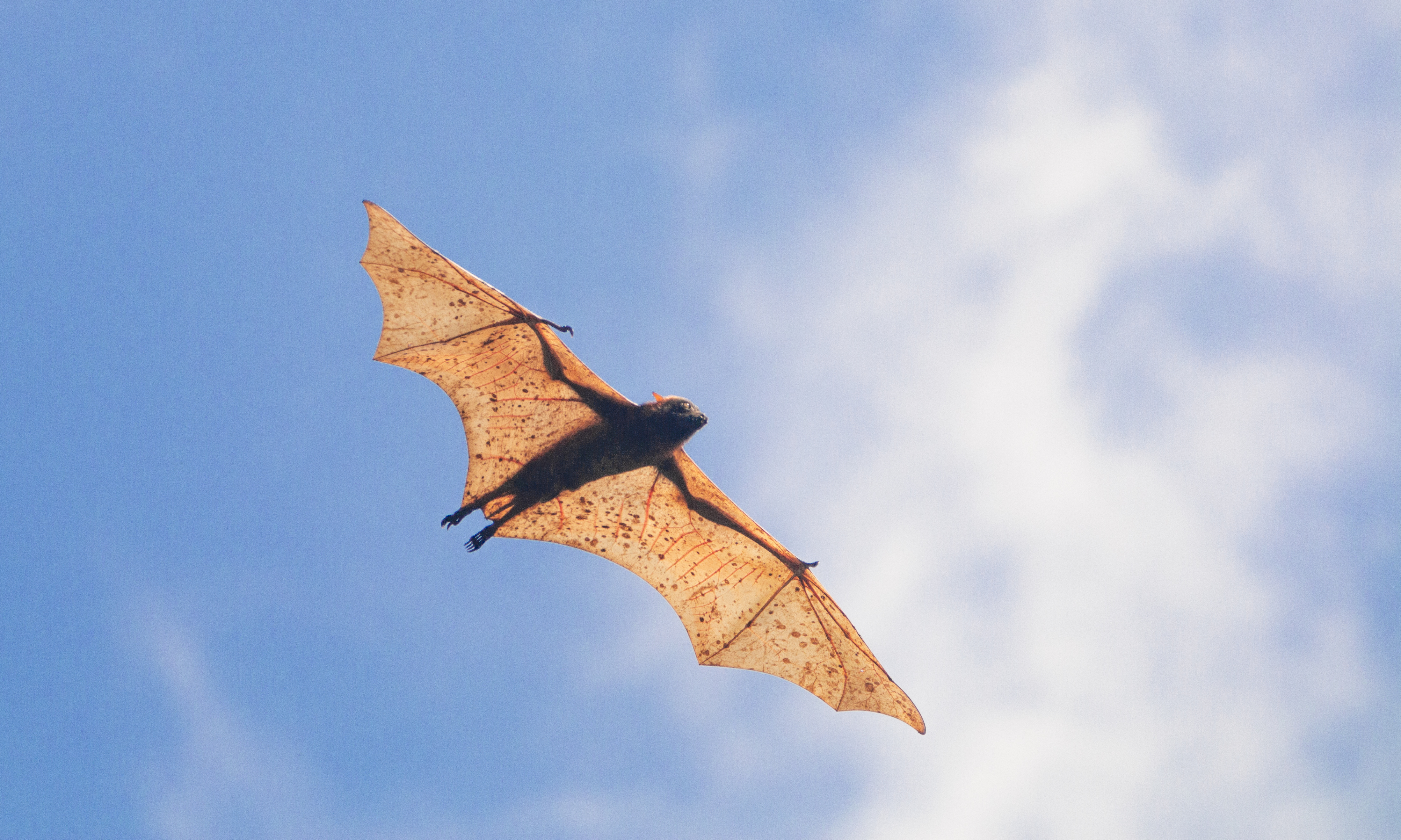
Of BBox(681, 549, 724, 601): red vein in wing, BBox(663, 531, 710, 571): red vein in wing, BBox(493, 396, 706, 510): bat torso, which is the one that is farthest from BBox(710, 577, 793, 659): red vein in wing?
BBox(493, 396, 706, 510): bat torso

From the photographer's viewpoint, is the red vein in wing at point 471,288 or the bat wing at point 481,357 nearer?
the red vein in wing at point 471,288

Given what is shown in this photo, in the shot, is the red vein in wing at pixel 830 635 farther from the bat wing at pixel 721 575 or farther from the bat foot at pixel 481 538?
the bat foot at pixel 481 538

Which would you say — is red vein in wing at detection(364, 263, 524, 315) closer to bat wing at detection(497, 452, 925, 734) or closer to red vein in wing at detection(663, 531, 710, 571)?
bat wing at detection(497, 452, 925, 734)

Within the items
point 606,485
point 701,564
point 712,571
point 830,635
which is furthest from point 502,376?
point 830,635

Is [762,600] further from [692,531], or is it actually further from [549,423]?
[549,423]

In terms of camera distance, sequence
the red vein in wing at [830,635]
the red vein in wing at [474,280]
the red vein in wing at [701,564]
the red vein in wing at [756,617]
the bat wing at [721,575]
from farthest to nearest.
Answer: the red vein in wing at [701,564] → the red vein in wing at [756,617] → the red vein in wing at [830,635] → the bat wing at [721,575] → the red vein in wing at [474,280]

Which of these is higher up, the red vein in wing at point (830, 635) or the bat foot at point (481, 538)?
Answer: the red vein in wing at point (830, 635)

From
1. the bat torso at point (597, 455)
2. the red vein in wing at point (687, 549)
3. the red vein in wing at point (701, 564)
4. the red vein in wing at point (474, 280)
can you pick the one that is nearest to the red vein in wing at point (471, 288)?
the red vein in wing at point (474, 280)
